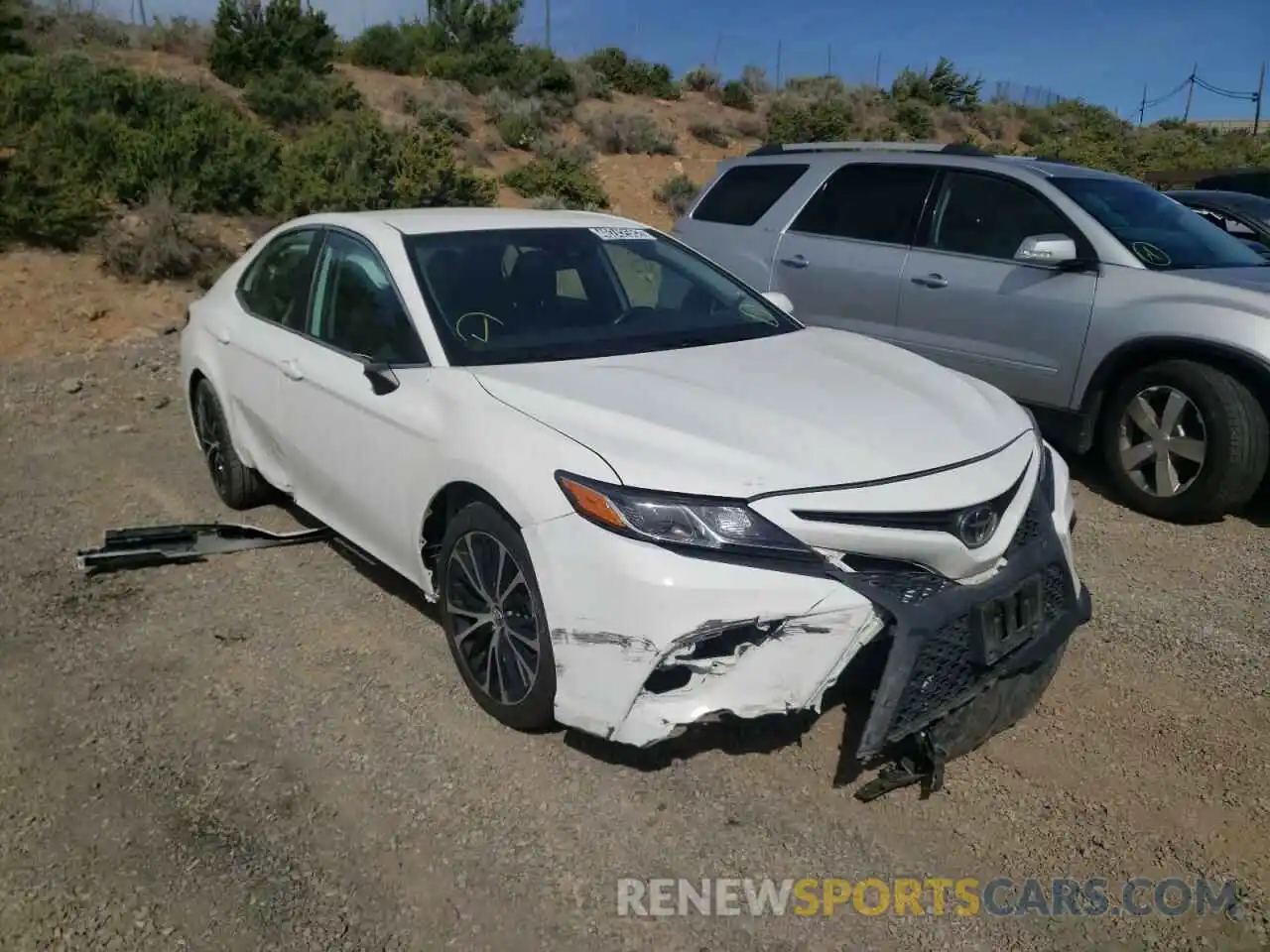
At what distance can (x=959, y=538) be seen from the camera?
3.09 meters

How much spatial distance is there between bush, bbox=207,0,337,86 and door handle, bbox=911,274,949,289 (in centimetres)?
1865

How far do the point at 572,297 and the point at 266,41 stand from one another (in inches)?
A: 825

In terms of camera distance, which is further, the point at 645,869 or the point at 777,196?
the point at 777,196

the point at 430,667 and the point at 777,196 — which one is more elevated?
the point at 777,196

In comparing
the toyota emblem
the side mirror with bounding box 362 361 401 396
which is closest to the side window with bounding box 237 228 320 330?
the side mirror with bounding box 362 361 401 396

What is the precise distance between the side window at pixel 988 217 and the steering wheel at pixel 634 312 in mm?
2740

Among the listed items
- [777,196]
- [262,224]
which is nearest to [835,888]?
[777,196]

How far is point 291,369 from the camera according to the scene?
453cm

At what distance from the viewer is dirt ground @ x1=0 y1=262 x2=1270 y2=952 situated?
2.74m

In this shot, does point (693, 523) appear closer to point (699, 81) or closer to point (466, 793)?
point (466, 793)

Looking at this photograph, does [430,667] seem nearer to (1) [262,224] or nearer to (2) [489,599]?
(2) [489,599]

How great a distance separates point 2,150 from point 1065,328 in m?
12.3

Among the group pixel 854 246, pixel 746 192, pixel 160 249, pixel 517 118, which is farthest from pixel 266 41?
pixel 854 246

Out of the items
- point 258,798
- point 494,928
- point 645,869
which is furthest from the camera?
point 258,798
